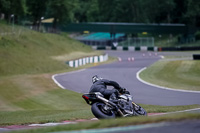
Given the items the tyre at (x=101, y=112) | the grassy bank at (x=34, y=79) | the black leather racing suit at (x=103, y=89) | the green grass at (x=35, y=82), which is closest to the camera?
the tyre at (x=101, y=112)

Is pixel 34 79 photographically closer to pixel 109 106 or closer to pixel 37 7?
pixel 109 106

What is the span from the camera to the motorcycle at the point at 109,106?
9.75 metres

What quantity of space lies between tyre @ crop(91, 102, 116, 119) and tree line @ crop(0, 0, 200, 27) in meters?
50.0

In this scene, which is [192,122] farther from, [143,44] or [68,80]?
[143,44]

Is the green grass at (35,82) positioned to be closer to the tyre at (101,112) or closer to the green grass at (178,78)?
the tyre at (101,112)

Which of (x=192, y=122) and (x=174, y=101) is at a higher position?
(x=192, y=122)

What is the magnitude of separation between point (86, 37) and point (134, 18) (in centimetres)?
1553

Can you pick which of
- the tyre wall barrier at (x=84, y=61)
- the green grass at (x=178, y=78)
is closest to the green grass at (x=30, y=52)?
the tyre wall barrier at (x=84, y=61)

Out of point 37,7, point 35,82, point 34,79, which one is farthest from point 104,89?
point 37,7

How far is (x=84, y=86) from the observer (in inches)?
976

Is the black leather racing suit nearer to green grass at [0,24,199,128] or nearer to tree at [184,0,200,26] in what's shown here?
green grass at [0,24,199,128]

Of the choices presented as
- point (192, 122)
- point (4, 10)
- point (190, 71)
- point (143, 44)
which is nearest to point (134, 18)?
point (143, 44)

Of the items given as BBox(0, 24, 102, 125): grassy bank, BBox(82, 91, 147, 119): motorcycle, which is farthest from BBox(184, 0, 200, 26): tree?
BBox(82, 91, 147, 119): motorcycle

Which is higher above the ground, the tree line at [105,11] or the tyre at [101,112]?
the tree line at [105,11]
